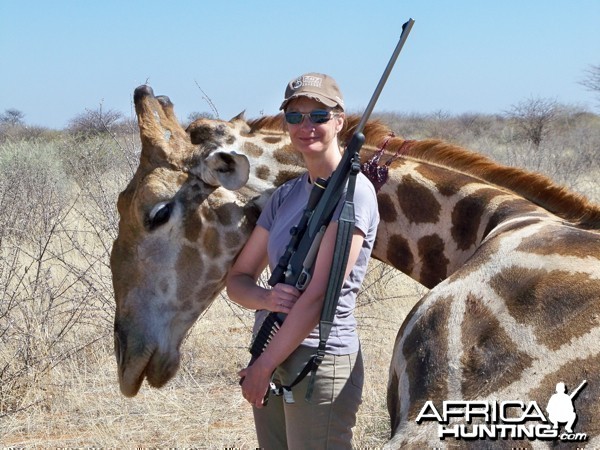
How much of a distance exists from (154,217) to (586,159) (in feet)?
56.3

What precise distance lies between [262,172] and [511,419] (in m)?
1.95

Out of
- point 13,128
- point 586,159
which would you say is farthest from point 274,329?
point 13,128

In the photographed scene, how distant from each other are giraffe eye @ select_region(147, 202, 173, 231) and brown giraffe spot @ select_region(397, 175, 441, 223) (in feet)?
3.83

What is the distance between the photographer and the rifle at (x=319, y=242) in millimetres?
3082

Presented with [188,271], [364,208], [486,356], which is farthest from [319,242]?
[188,271]

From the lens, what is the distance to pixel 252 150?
4277mm

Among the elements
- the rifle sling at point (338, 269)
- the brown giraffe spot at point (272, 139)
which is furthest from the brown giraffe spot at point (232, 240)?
the rifle sling at point (338, 269)

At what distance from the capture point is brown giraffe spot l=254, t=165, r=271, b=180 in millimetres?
4211

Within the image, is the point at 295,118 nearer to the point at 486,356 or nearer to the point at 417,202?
the point at 417,202

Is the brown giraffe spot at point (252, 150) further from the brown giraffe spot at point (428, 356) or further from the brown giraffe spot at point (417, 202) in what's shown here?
the brown giraffe spot at point (428, 356)

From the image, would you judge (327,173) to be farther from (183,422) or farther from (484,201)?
(183,422)

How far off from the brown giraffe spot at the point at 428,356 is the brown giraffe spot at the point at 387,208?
1.01 meters

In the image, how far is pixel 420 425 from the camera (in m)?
2.93

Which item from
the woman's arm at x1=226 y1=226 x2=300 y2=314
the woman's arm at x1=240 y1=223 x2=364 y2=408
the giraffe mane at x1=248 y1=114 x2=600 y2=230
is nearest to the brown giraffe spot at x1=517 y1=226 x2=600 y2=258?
the giraffe mane at x1=248 y1=114 x2=600 y2=230
